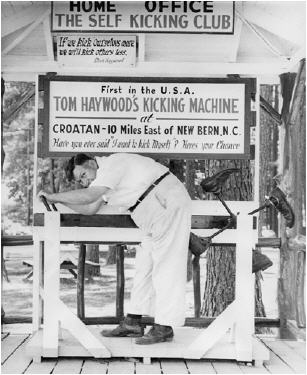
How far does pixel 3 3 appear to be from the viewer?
4.79 metres

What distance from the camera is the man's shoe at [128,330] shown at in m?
4.89

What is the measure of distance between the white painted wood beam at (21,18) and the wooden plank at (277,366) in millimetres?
3041

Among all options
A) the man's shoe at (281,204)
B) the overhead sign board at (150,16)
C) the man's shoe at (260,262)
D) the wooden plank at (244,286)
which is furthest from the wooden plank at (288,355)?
the overhead sign board at (150,16)

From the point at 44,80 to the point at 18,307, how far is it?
2.39m

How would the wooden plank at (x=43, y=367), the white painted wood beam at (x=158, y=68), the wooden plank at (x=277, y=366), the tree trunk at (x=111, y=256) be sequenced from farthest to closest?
1. the tree trunk at (x=111, y=256)
2. the white painted wood beam at (x=158, y=68)
3. the wooden plank at (x=277, y=366)
4. the wooden plank at (x=43, y=367)

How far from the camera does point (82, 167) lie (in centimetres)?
475

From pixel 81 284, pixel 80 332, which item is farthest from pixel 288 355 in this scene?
pixel 81 284

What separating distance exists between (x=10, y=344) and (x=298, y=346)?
225cm

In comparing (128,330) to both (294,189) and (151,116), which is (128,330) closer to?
(151,116)

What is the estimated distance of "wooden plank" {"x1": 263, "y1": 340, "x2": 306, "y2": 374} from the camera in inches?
183

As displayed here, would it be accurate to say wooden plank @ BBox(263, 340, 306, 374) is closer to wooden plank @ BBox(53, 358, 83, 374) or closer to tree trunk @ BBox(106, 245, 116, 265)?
wooden plank @ BBox(53, 358, 83, 374)

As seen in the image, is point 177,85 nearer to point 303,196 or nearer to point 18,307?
point 303,196

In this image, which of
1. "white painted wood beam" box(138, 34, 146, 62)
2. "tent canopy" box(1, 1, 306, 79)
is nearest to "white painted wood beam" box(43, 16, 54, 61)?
"tent canopy" box(1, 1, 306, 79)

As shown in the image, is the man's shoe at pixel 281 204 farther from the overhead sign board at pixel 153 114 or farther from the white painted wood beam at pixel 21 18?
the white painted wood beam at pixel 21 18
